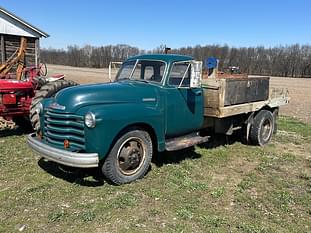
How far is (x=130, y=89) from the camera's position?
567 cm

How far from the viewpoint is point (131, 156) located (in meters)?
5.50

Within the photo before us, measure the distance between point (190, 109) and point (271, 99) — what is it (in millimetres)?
3335

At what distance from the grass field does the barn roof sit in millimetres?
12424

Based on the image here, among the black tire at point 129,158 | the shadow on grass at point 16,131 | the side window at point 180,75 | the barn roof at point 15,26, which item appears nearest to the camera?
the black tire at point 129,158

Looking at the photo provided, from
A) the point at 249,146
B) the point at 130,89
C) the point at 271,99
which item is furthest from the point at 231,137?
the point at 130,89

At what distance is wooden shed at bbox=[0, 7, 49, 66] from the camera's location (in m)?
17.7

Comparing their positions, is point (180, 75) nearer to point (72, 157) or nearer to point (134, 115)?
point (134, 115)

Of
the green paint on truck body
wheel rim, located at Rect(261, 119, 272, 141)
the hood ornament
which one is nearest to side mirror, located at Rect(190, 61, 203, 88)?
the green paint on truck body

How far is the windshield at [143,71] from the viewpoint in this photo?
634 cm

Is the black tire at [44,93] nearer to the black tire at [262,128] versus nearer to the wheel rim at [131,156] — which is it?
the wheel rim at [131,156]

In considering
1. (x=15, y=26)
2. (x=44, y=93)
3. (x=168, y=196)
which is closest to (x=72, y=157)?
(x=168, y=196)

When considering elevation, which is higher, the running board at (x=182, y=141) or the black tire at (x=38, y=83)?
the black tire at (x=38, y=83)

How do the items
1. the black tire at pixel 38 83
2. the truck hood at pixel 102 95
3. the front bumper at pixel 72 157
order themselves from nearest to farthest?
the front bumper at pixel 72 157 < the truck hood at pixel 102 95 < the black tire at pixel 38 83

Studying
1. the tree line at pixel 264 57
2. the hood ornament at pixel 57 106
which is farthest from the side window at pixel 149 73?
the tree line at pixel 264 57
